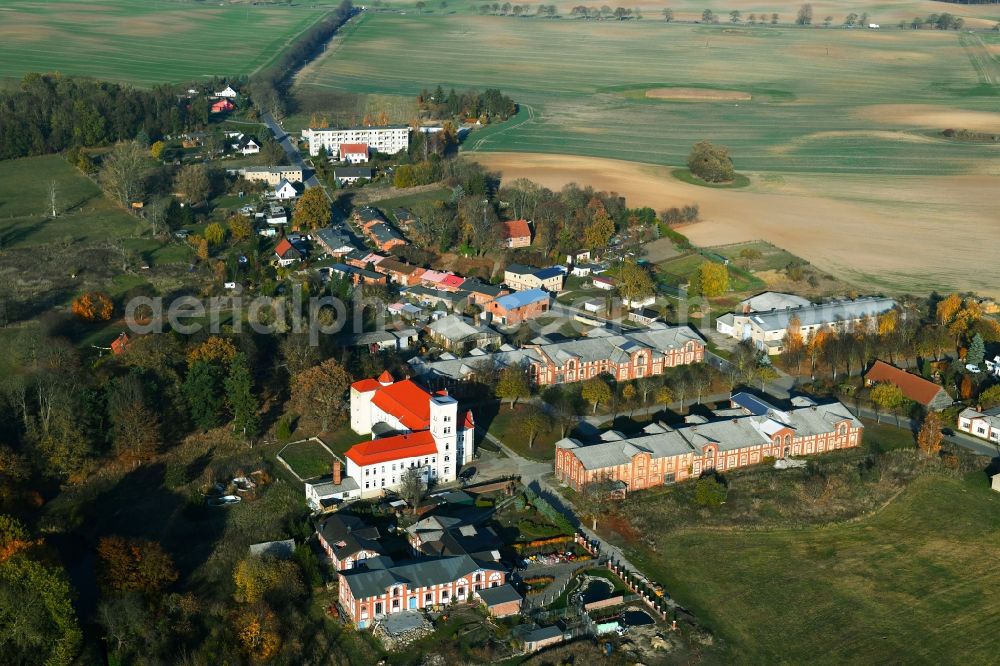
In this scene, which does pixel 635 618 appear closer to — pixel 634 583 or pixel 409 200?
pixel 634 583

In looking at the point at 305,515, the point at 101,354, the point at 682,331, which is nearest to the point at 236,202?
the point at 101,354

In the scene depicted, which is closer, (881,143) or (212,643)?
(212,643)

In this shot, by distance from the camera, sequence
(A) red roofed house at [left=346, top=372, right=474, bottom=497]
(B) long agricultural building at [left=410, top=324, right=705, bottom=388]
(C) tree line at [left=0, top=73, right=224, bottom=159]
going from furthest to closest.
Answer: (C) tree line at [left=0, top=73, right=224, bottom=159] < (B) long agricultural building at [left=410, top=324, right=705, bottom=388] < (A) red roofed house at [left=346, top=372, right=474, bottom=497]

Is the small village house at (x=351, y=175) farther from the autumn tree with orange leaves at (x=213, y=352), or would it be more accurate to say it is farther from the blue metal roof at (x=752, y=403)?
the blue metal roof at (x=752, y=403)

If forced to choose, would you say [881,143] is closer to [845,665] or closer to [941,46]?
[941,46]

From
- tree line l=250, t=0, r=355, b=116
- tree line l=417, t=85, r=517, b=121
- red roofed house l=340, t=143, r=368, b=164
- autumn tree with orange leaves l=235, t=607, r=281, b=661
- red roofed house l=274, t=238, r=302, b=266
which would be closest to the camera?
autumn tree with orange leaves l=235, t=607, r=281, b=661

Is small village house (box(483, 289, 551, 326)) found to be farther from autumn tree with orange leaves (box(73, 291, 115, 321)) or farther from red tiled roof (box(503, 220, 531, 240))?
autumn tree with orange leaves (box(73, 291, 115, 321))

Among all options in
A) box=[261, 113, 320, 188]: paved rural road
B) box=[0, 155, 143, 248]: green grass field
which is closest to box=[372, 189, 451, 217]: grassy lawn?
box=[261, 113, 320, 188]: paved rural road
